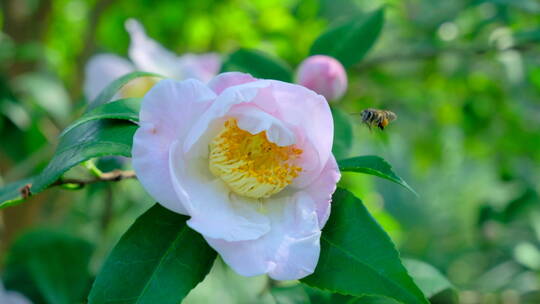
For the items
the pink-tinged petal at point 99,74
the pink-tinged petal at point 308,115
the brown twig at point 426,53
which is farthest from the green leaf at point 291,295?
the brown twig at point 426,53

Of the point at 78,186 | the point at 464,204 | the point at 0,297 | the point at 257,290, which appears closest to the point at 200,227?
the point at 78,186

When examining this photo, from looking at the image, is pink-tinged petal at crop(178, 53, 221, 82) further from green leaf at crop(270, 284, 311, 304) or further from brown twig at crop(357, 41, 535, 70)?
brown twig at crop(357, 41, 535, 70)

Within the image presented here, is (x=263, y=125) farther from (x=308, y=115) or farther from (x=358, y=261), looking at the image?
(x=358, y=261)

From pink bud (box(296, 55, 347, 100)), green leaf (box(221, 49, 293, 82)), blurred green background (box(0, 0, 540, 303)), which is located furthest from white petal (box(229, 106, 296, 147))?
blurred green background (box(0, 0, 540, 303))

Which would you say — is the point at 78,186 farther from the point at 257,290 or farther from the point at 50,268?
the point at 50,268

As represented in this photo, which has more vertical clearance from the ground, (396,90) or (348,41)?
(348,41)

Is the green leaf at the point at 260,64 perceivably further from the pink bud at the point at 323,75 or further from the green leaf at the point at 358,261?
the green leaf at the point at 358,261

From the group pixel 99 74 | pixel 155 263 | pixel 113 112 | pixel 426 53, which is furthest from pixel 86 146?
pixel 426 53

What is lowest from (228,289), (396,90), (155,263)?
(228,289)
